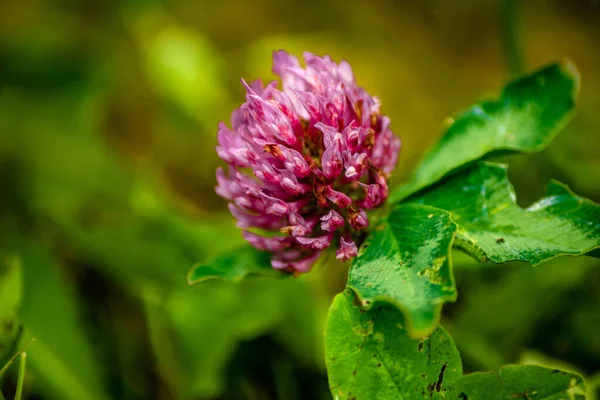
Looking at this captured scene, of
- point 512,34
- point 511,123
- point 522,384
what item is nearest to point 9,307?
point 522,384

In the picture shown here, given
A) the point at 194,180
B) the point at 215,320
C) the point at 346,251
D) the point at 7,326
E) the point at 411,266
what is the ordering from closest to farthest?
the point at 411,266, the point at 346,251, the point at 7,326, the point at 215,320, the point at 194,180

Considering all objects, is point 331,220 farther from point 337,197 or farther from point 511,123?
point 511,123

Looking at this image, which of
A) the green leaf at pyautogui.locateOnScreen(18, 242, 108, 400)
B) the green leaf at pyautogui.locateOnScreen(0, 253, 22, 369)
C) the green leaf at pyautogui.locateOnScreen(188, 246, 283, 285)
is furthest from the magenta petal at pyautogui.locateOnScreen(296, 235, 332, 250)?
the green leaf at pyautogui.locateOnScreen(18, 242, 108, 400)

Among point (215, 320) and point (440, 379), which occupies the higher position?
point (440, 379)

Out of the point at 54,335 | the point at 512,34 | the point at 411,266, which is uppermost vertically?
the point at 512,34

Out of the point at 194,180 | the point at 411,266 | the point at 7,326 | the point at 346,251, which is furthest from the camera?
the point at 194,180

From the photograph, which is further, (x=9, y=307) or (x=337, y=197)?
(x=9, y=307)

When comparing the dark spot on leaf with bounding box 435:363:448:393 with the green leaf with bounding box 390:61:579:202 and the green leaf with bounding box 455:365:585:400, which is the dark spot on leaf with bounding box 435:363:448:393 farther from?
the green leaf with bounding box 390:61:579:202
